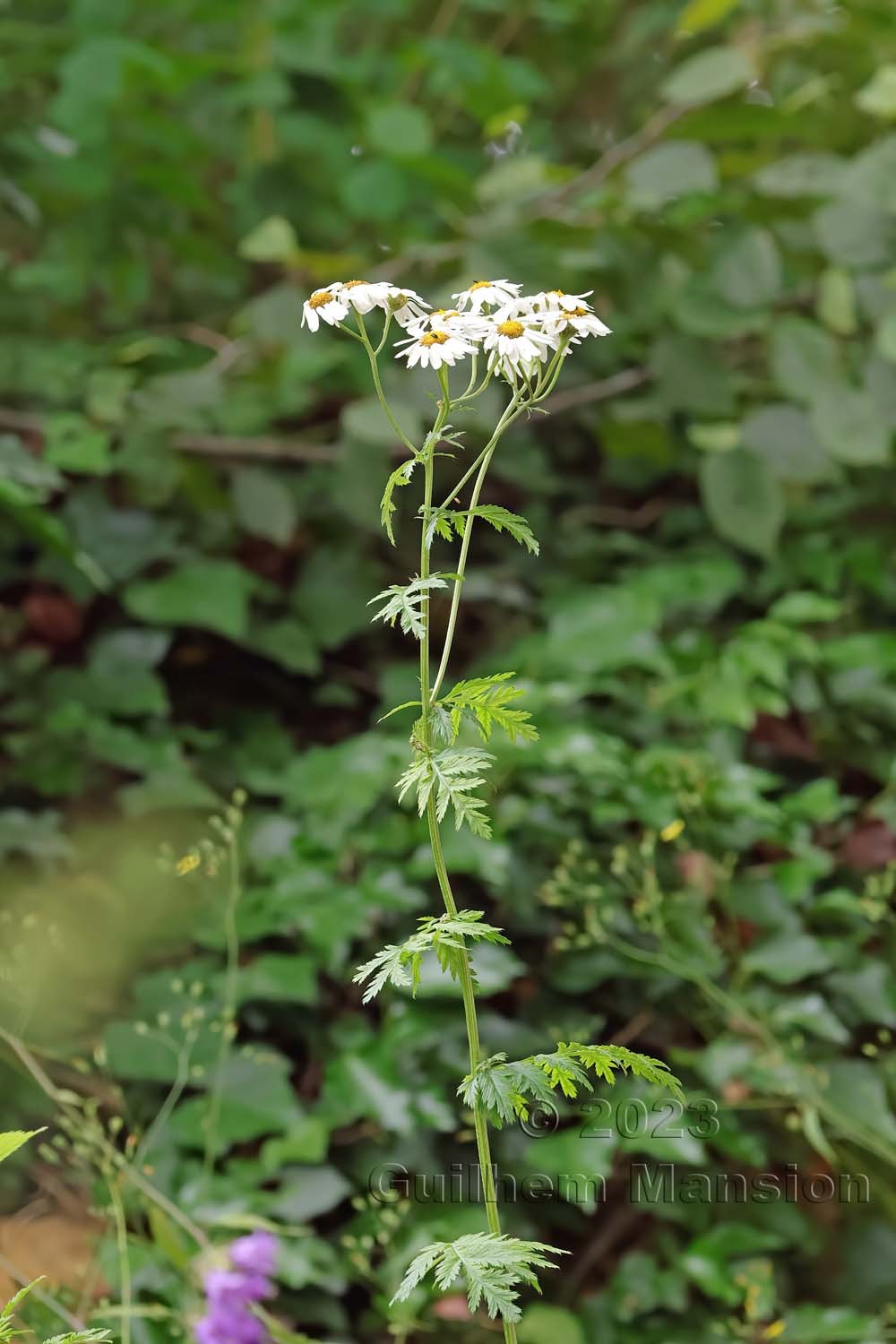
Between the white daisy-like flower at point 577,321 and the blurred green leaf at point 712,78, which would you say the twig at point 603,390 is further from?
the white daisy-like flower at point 577,321

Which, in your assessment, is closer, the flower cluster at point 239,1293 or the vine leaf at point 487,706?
the vine leaf at point 487,706

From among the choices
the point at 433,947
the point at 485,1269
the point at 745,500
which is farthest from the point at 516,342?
the point at 745,500

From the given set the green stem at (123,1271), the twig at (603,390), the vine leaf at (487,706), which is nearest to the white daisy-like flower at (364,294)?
the vine leaf at (487,706)

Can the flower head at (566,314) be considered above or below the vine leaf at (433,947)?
above

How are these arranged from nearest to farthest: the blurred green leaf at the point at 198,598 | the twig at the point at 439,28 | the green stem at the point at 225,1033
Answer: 1. the green stem at the point at 225,1033
2. the blurred green leaf at the point at 198,598
3. the twig at the point at 439,28

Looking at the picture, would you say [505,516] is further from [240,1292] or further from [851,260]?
[851,260]

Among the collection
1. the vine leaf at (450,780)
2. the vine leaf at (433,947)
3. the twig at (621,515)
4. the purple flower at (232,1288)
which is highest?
the twig at (621,515)

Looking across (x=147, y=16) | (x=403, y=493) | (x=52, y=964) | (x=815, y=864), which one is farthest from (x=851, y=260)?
(x=52, y=964)
